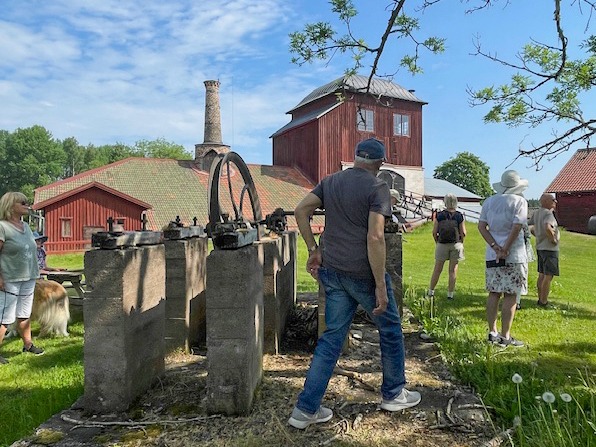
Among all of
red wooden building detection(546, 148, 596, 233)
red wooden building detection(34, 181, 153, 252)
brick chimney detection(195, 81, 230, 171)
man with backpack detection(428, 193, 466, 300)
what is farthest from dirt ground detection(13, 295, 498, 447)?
red wooden building detection(546, 148, 596, 233)

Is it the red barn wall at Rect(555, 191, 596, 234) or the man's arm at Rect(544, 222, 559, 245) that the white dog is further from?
the red barn wall at Rect(555, 191, 596, 234)

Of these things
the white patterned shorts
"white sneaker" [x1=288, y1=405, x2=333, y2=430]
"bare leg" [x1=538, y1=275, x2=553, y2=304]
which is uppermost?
the white patterned shorts

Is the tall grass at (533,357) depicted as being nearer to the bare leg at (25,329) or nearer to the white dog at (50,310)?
the bare leg at (25,329)

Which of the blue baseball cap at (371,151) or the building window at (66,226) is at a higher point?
the blue baseball cap at (371,151)

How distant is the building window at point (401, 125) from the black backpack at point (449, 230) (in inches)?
1013

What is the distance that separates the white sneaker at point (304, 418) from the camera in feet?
10.6

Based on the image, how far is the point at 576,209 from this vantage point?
33656 mm

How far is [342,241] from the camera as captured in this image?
344 cm

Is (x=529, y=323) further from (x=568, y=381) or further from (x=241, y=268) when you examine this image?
(x=241, y=268)

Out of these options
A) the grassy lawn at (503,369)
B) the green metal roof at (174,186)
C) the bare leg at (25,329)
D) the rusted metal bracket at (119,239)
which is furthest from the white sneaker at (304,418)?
the green metal roof at (174,186)

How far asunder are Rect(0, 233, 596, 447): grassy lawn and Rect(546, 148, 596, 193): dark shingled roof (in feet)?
93.3

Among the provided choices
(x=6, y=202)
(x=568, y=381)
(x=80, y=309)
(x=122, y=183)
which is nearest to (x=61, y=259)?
(x=122, y=183)

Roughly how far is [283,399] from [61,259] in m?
18.2

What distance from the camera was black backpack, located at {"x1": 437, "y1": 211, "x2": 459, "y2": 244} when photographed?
7676 millimetres
